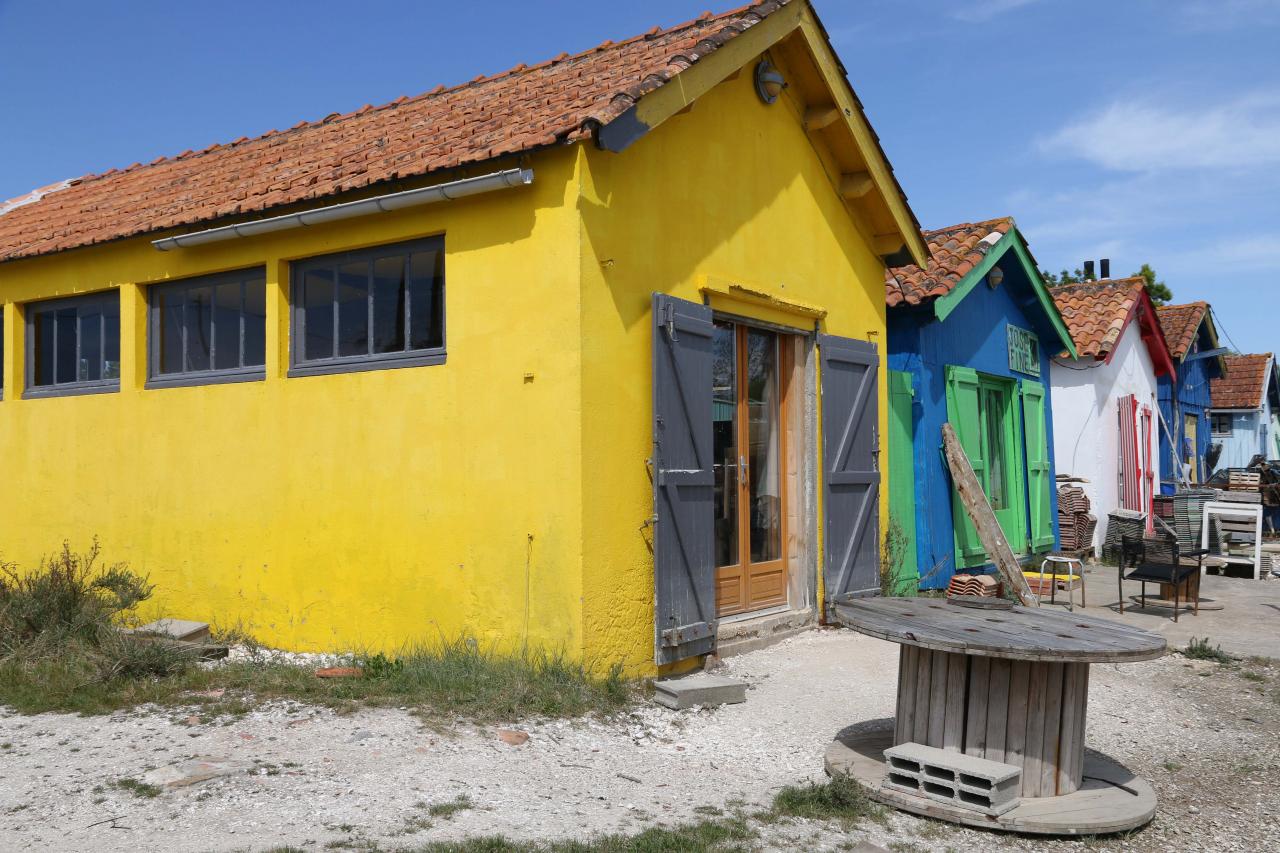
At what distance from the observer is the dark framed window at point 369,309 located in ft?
22.7

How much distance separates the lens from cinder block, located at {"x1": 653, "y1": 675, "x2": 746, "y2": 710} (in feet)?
20.2

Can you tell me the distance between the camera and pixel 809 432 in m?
8.43

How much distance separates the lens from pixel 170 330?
8.41 metres

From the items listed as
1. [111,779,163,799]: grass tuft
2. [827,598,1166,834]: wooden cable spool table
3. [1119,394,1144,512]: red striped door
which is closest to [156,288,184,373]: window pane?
[111,779,163,799]: grass tuft

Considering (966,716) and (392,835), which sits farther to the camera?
(966,716)

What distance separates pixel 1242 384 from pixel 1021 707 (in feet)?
81.2

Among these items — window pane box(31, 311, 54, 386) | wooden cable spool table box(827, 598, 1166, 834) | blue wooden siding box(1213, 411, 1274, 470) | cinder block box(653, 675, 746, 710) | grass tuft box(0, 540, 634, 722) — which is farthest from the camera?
blue wooden siding box(1213, 411, 1274, 470)

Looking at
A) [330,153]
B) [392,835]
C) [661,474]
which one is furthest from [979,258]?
[392,835]

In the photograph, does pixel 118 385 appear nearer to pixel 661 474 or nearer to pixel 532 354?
pixel 532 354

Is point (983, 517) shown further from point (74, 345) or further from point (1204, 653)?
point (74, 345)

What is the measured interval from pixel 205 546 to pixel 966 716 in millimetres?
5733

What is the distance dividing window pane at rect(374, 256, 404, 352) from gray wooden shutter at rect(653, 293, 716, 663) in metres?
1.75

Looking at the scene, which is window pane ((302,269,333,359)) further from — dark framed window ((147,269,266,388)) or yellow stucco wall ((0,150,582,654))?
dark framed window ((147,269,266,388))

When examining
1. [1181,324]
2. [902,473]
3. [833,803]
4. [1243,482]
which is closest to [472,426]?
[833,803]
